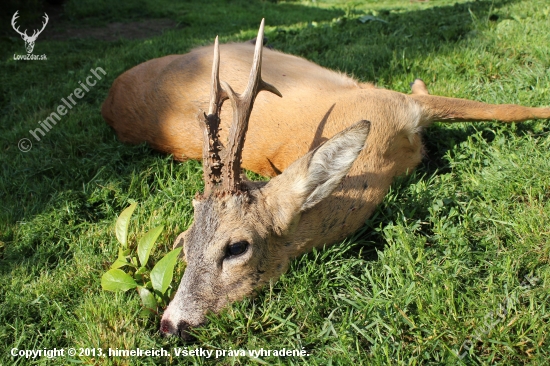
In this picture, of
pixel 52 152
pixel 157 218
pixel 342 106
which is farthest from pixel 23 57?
pixel 342 106

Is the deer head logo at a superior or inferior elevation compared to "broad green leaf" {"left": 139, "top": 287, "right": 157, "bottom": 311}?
superior

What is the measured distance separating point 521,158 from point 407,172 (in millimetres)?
748

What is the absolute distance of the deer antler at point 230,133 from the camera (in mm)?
2514

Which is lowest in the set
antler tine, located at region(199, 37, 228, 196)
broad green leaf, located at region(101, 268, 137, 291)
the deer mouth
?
the deer mouth

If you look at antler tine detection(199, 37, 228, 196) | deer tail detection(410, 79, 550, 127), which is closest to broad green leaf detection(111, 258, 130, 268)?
antler tine detection(199, 37, 228, 196)

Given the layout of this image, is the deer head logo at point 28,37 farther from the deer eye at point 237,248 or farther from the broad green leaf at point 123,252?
the deer eye at point 237,248

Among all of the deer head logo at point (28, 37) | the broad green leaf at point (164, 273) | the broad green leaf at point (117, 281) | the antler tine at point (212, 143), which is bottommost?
the broad green leaf at point (117, 281)

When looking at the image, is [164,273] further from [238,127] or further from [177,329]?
[238,127]

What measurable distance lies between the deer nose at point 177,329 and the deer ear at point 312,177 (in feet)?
2.25

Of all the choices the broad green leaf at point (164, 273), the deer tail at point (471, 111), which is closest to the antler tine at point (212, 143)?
the broad green leaf at point (164, 273)

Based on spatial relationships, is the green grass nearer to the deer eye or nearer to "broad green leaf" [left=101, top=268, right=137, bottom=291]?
"broad green leaf" [left=101, top=268, right=137, bottom=291]

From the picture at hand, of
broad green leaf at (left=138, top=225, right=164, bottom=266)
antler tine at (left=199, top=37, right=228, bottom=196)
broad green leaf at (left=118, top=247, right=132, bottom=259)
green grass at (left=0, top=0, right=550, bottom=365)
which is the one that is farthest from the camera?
broad green leaf at (left=118, top=247, right=132, bottom=259)

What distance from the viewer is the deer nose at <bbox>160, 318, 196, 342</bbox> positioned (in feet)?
8.02

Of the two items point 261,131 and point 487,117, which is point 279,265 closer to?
point 261,131
